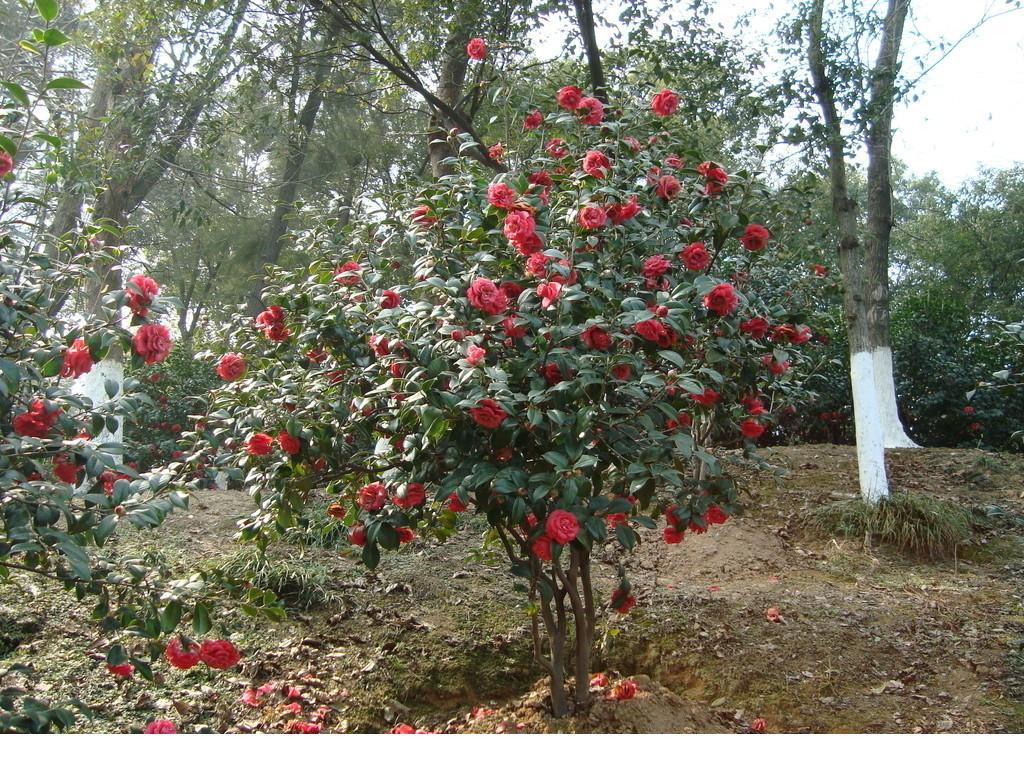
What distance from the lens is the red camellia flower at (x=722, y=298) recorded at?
1.90 metres

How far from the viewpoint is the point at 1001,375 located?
8.11 ft

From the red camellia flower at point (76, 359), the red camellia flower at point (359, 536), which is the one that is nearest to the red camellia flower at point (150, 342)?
the red camellia flower at point (76, 359)

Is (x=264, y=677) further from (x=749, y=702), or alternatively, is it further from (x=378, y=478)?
(x=749, y=702)

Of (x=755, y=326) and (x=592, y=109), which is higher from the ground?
(x=592, y=109)

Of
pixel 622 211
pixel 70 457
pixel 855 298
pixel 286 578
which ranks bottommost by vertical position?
pixel 286 578

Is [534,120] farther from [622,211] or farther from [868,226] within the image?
[868,226]

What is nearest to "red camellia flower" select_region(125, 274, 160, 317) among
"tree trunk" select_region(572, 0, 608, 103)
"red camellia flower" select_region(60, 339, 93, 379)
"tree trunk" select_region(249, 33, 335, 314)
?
"red camellia flower" select_region(60, 339, 93, 379)

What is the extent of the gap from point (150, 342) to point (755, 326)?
1.52 m

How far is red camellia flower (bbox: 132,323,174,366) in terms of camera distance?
160cm

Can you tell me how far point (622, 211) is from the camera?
2.03m

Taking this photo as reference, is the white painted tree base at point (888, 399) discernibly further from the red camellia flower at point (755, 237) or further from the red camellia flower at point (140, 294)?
the red camellia flower at point (140, 294)

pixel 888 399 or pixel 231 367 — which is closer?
A: pixel 231 367

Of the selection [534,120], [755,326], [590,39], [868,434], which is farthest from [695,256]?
[868,434]
